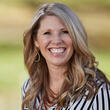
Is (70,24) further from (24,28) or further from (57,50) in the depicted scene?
(24,28)

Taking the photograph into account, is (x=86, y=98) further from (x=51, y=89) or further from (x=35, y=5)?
(x=35, y=5)

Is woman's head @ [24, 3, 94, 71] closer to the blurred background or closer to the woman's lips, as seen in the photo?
the woman's lips

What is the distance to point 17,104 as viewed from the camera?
6082 mm

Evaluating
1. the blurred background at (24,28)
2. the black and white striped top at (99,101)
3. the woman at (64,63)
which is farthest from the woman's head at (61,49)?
the blurred background at (24,28)

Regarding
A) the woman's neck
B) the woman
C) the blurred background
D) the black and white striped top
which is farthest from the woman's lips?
the blurred background

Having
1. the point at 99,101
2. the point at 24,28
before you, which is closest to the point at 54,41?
the point at 99,101

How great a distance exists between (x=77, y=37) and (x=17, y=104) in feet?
11.7

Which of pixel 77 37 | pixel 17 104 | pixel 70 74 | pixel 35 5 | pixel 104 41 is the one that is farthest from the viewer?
pixel 35 5

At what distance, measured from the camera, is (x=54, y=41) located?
2795 millimetres

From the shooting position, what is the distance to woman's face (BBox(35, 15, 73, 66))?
2764 mm

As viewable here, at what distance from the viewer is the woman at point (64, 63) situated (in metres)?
2.72

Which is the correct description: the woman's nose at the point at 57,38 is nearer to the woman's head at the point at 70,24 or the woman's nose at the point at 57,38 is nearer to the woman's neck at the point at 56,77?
the woman's head at the point at 70,24

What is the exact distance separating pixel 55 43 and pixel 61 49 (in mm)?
61

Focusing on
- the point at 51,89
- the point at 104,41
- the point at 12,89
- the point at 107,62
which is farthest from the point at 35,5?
the point at 51,89
